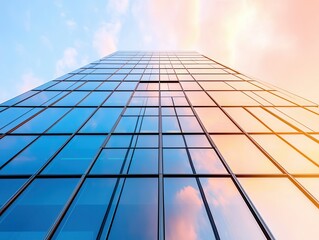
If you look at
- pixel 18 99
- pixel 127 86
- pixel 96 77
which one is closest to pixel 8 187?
pixel 18 99

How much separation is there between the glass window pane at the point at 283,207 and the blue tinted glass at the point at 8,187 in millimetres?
6236

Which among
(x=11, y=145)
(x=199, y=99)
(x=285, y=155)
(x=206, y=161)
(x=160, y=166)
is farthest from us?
(x=199, y=99)

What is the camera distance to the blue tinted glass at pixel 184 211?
4875 mm

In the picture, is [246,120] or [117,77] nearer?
[246,120]

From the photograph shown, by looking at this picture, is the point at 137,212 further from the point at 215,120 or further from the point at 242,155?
the point at 215,120

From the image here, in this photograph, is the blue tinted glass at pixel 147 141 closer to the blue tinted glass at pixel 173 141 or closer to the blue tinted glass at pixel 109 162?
the blue tinted glass at pixel 173 141

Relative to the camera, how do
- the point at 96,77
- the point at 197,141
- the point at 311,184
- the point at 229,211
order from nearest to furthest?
the point at 229,211
the point at 311,184
the point at 197,141
the point at 96,77

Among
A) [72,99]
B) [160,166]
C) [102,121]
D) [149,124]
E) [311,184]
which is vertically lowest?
[311,184]

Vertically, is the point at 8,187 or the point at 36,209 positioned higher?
the point at 8,187

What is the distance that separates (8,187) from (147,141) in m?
4.48

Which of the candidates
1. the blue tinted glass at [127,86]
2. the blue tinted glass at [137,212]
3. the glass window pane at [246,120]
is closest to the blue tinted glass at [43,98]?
the blue tinted glass at [127,86]

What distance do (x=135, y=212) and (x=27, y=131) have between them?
6382 mm

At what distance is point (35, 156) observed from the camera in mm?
7652

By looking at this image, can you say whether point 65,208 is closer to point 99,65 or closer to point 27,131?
point 27,131
